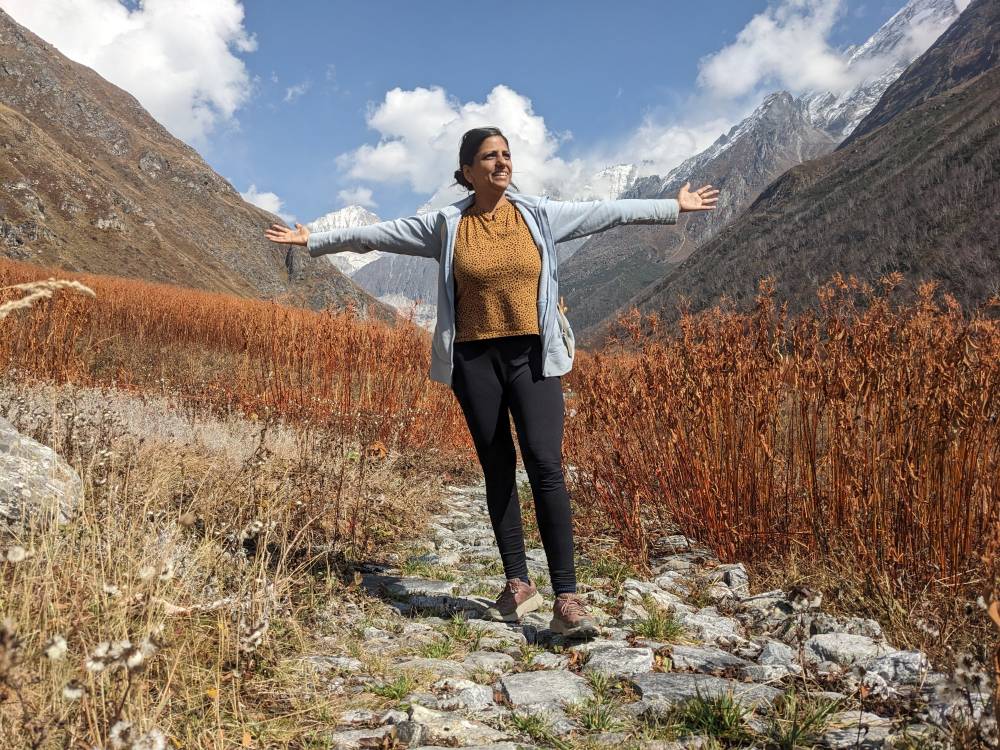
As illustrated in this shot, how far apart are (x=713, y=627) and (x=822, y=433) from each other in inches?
58.5

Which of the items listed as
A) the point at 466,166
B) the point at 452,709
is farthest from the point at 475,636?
the point at 466,166

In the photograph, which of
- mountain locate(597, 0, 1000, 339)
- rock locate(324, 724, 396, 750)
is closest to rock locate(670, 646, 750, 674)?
rock locate(324, 724, 396, 750)

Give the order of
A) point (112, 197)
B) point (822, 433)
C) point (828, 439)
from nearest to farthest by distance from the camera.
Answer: point (828, 439) → point (822, 433) → point (112, 197)

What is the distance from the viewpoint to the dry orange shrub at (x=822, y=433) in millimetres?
2650

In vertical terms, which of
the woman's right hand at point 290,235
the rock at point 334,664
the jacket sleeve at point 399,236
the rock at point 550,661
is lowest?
the rock at point 550,661

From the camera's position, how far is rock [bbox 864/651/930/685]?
2.03 m

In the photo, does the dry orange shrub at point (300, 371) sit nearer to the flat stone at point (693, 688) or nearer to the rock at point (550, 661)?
the rock at point (550, 661)

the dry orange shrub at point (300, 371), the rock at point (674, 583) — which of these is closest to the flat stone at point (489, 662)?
the rock at point (674, 583)

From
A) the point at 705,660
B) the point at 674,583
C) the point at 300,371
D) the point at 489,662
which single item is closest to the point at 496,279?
the point at 489,662

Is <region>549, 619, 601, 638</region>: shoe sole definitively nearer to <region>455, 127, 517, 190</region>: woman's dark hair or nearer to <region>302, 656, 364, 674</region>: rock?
<region>302, 656, 364, 674</region>: rock

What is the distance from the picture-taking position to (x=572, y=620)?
2549 mm

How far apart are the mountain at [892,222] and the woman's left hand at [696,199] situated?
892cm

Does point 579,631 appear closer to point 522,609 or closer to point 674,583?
point 522,609

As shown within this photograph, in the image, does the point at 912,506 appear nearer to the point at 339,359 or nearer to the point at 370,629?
the point at 370,629
